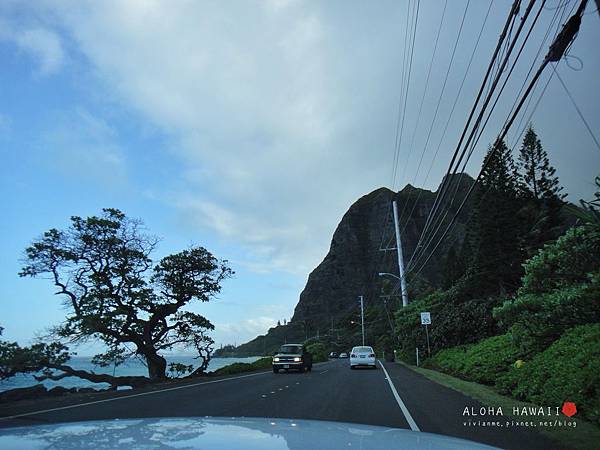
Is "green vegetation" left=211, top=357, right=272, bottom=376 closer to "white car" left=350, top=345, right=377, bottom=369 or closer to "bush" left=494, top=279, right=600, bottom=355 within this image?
"white car" left=350, top=345, right=377, bottom=369

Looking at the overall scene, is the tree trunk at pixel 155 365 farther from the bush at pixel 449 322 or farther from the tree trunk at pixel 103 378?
the bush at pixel 449 322

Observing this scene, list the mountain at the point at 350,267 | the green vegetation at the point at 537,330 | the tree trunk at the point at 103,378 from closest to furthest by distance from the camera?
the green vegetation at the point at 537,330 → the tree trunk at the point at 103,378 → the mountain at the point at 350,267

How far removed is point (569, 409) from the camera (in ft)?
28.7

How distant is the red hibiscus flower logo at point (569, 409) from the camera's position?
28.4 feet

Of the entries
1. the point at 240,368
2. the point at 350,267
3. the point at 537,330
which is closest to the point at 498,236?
the point at 240,368

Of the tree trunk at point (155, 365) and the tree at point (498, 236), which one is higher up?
the tree at point (498, 236)

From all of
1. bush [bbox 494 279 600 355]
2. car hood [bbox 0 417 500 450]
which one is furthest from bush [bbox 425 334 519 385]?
car hood [bbox 0 417 500 450]

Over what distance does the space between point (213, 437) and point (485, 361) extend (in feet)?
51.5

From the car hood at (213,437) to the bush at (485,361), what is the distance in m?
11.7

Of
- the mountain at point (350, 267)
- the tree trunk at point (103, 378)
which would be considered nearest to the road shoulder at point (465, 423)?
the tree trunk at point (103, 378)

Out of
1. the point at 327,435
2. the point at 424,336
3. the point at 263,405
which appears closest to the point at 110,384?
the point at 263,405

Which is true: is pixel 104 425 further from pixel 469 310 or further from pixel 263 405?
pixel 469 310

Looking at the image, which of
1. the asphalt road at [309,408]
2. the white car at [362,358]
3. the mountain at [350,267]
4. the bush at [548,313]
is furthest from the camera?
the mountain at [350,267]

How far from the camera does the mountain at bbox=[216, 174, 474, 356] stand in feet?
498
